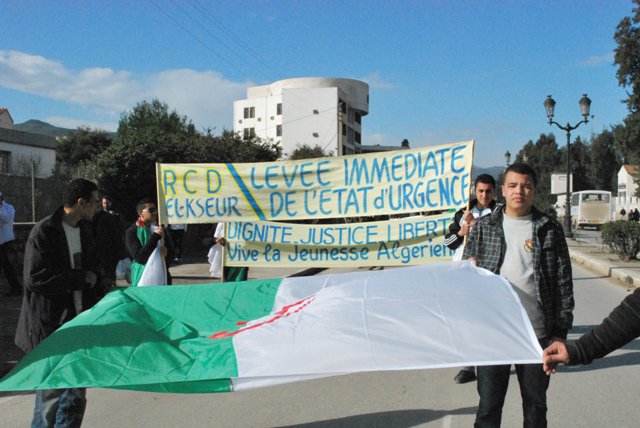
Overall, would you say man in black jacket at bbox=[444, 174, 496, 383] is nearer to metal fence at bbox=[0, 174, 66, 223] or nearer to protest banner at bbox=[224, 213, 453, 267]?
protest banner at bbox=[224, 213, 453, 267]

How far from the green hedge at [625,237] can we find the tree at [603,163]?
74379 millimetres

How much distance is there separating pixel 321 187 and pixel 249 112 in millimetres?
86518

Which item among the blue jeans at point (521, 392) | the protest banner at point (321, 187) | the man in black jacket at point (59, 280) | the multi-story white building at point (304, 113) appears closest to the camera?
the blue jeans at point (521, 392)

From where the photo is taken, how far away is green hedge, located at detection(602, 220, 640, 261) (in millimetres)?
16328

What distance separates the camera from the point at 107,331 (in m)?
3.96

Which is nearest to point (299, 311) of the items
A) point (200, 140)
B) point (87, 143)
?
point (200, 140)

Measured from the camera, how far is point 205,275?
1423 cm

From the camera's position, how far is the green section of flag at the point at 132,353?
11.1 feet

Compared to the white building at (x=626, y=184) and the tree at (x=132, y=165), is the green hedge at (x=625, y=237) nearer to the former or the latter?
the tree at (x=132, y=165)

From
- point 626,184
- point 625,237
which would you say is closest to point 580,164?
point 626,184

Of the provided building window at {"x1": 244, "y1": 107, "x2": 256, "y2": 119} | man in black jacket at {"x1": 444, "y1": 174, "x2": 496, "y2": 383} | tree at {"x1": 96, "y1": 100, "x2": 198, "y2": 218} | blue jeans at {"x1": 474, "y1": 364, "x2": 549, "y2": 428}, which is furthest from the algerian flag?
building window at {"x1": 244, "y1": 107, "x2": 256, "y2": 119}

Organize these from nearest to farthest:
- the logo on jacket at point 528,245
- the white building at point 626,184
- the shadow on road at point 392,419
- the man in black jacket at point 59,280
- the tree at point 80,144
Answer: the logo on jacket at point 528,245
the man in black jacket at point 59,280
the shadow on road at point 392,419
the tree at point 80,144
the white building at point 626,184

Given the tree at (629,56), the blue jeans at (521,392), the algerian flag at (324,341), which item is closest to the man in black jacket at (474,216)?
the algerian flag at (324,341)

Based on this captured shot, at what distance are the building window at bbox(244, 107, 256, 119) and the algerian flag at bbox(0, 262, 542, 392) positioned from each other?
289ft
